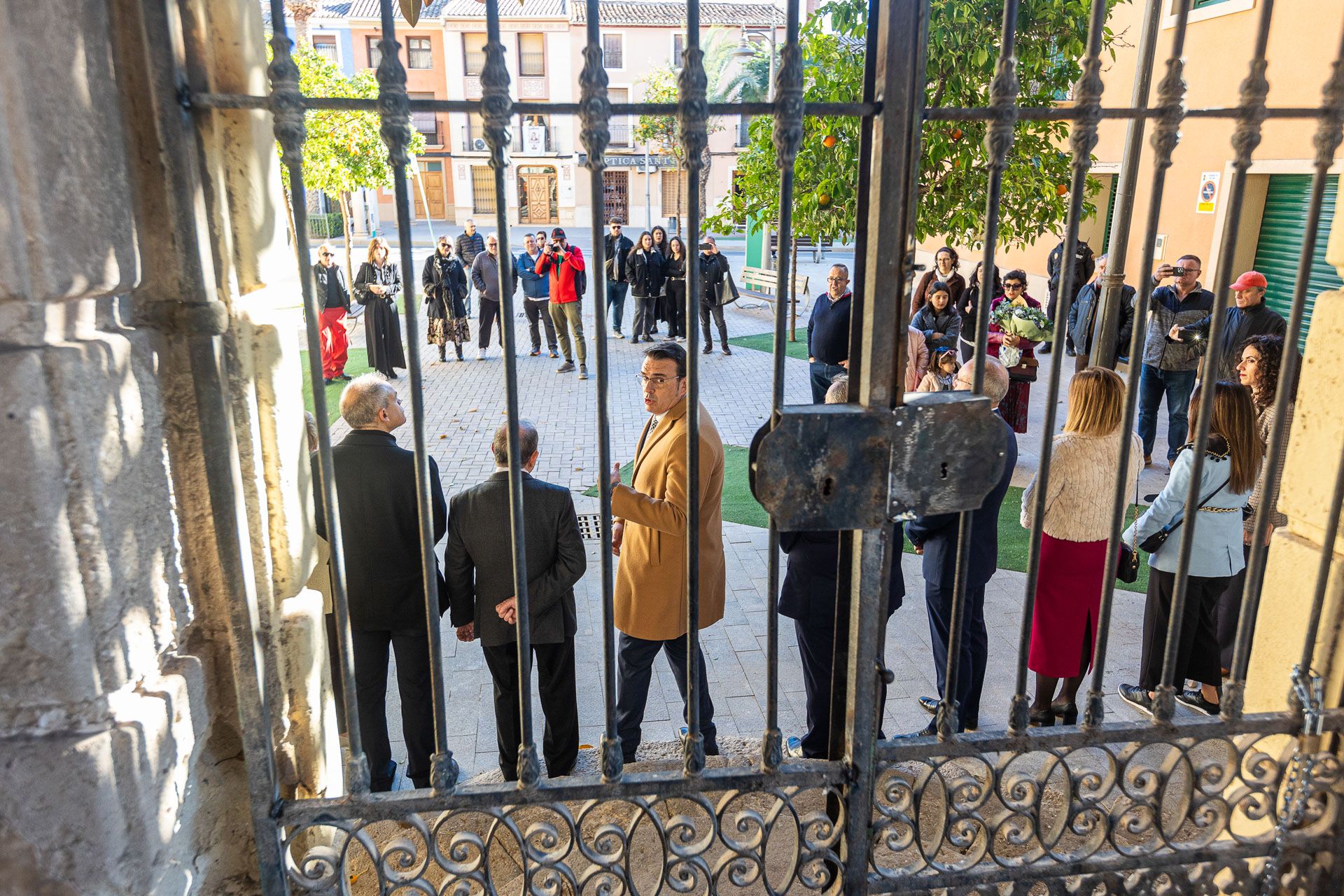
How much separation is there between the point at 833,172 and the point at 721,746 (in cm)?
413

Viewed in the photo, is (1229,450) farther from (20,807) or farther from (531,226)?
(531,226)

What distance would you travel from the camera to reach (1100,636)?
229cm

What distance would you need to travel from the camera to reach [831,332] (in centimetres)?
849

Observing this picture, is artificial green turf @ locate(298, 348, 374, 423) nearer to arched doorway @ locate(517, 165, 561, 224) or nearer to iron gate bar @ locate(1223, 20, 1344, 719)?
iron gate bar @ locate(1223, 20, 1344, 719)

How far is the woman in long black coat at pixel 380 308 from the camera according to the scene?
1171 cm

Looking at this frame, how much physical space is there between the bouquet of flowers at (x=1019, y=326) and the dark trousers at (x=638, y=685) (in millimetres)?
5515

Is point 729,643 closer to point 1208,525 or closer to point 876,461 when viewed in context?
point 1208,525

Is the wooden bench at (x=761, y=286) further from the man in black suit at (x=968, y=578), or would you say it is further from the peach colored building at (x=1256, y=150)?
the man in black suit at (x=968, y=578)

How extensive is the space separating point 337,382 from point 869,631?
437 inches

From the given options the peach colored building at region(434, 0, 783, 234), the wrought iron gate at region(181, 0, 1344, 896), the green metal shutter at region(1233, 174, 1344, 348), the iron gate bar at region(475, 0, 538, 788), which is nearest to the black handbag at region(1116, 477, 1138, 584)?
the wrought iron gate at region(181, 0, 1344, 896)

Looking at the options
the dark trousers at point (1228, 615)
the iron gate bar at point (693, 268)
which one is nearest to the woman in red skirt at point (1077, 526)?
the dark trousers at point (1228, 615)

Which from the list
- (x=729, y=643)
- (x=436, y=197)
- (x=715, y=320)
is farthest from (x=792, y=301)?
(x=436, y=197)

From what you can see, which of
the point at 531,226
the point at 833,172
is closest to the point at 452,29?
the point at 531,226

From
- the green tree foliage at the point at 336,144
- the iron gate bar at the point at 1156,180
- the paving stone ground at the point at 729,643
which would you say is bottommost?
the paving stone ground at the point at 729,643
